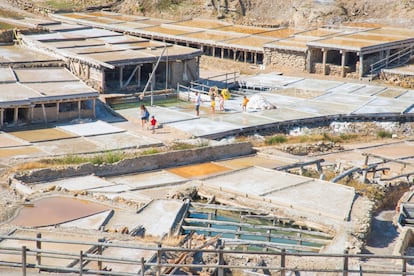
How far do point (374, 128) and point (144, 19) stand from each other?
27474mm

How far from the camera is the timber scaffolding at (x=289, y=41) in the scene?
48.0 metres

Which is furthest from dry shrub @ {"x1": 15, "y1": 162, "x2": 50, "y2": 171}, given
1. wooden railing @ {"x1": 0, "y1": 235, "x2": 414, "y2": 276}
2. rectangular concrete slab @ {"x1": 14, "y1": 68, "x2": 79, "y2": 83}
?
rectangular concrete slab @ {"x1": 14, "y1": 68, "x2": 79, "y2": 83}

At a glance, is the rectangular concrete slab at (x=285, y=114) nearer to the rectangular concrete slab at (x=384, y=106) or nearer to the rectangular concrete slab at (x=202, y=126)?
the rectangular concrete slab at (x=384, y=106)

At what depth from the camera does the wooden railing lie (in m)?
15.5

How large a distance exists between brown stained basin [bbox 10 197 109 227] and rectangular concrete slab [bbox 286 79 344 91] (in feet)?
76.1

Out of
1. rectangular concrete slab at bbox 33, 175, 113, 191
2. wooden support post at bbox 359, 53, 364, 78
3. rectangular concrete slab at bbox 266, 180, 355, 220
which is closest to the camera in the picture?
rectangular concrete slab at bbox 266, 180, 355, 220

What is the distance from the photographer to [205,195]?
2602 centimetres

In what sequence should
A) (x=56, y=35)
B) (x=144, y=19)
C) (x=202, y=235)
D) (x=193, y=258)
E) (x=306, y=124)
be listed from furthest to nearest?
(x=144, y=19) < (x=56, y=35) < (x=306, y=124) < (x=202, y=235) < (x=193, y=258)

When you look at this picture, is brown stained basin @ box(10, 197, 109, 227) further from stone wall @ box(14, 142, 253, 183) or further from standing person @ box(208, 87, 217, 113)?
standing person @ box(208, 87, 217, 113)

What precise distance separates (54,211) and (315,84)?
2556cm

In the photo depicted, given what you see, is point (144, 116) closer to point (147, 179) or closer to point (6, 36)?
point (147, 179)

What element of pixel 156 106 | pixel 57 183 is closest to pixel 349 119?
pixel 156 106

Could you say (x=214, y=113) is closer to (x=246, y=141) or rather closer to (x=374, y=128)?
(x=246, y=141)

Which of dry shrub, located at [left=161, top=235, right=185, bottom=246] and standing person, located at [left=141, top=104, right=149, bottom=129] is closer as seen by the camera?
dry shrub, located at [left=161, top=235, right=185, bottom=246]
